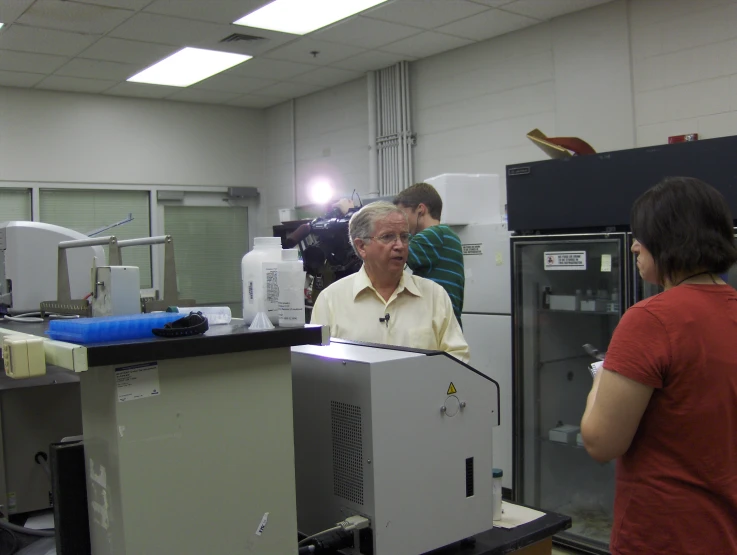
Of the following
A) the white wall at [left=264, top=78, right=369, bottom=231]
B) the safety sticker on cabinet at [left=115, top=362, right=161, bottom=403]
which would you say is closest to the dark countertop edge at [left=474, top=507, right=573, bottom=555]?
the safety sticker on cabinet at [left=115, top=362, right=161, bottom=403]

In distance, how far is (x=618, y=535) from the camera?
1.38 metres

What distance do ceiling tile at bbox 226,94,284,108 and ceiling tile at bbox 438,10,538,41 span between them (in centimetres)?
235

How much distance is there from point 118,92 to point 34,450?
15.5 ft

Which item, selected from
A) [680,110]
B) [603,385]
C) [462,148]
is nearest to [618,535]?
[603,385]

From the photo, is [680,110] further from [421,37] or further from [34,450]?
[34,450]

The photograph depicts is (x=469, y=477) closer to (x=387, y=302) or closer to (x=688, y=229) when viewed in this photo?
(x=688, y=229)

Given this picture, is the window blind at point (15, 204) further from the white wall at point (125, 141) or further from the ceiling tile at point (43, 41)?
the ceiling tile at point (43, 41)

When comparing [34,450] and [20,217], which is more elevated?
[20,217]

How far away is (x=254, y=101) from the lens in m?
6.37

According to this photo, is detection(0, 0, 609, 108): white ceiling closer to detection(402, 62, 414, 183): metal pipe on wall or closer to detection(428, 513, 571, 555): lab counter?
detection(402, 62, 414, 183): metal pipe on wall

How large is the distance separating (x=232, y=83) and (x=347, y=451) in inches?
192

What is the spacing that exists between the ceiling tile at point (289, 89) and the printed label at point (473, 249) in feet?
8.71

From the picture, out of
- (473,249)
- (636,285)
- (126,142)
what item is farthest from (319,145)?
(636,285)

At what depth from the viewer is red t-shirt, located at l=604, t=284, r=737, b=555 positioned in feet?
4.17
